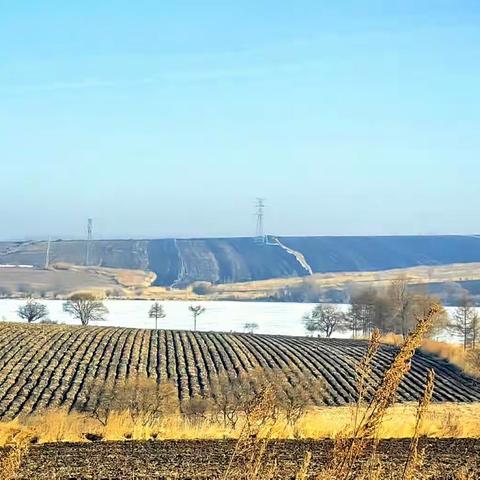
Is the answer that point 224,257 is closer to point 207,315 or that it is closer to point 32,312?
point 207,315

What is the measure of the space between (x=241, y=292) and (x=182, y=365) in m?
108

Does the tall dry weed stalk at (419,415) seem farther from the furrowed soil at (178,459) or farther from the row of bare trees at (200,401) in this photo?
the row of bare trees at (200,401)

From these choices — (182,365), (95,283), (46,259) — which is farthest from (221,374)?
(46,259)

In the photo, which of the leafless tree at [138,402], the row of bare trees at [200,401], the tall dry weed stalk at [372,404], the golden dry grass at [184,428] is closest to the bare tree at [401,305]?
the row of bare trees at [200,401]

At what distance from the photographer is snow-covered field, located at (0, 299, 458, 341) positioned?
81.9 meters

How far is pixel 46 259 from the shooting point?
527ft

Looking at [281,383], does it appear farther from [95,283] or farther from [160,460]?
[95,283]

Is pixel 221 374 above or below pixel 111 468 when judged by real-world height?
below

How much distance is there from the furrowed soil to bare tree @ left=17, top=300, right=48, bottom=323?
65.0m

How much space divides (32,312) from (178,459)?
69228mm

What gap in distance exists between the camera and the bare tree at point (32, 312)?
267 ft

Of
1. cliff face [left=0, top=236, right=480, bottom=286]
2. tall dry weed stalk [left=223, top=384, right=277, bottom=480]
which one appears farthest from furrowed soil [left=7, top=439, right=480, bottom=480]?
cliff face [left=0, top=236, right=480, bottom=286]

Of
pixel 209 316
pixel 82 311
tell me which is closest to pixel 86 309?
pixel 82 311

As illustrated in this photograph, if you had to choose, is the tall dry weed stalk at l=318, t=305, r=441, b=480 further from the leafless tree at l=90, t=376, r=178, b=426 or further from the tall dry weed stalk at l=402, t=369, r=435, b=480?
the leafless tree at l=90, t=376, r=178, b=426
